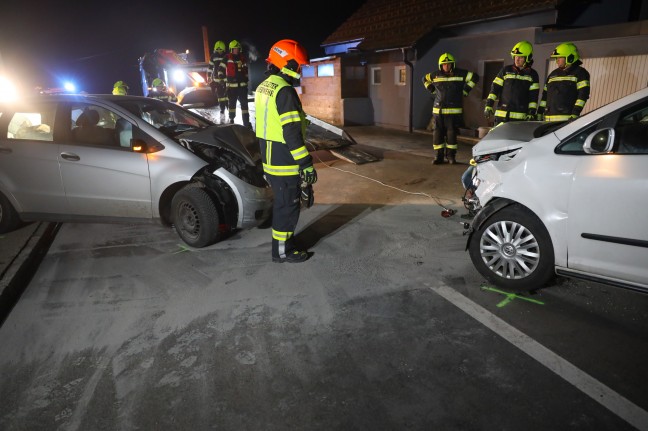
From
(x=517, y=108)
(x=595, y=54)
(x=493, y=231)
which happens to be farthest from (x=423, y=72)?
(x=493, y=231)

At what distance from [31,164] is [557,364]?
223 inches

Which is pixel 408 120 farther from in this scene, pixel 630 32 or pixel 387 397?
pixel 387 397

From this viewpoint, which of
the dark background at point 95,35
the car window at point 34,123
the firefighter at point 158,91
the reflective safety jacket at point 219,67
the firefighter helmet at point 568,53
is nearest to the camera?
the car window at point 34,123

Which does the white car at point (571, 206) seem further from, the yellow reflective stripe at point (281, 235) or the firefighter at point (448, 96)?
the firefighter at point (448, 96)

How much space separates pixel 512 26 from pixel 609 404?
34.2ft

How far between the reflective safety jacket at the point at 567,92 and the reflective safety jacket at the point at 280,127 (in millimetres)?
4456

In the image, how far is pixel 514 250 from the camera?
3605 mm

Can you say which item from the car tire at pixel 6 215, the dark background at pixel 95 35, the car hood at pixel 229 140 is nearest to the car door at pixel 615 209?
the car hood at pixel 229 140

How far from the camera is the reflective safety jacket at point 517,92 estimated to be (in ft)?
22.8

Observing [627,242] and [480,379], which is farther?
[627,242]

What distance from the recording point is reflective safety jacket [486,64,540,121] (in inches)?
274

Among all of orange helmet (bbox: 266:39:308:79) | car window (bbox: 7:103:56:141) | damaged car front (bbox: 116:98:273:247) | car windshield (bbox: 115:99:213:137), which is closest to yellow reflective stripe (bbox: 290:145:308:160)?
orange helmet (bbox: 266:39:308:79)

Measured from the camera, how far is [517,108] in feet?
23.3

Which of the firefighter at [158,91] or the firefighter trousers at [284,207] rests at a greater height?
the firefighter at [158,91]
